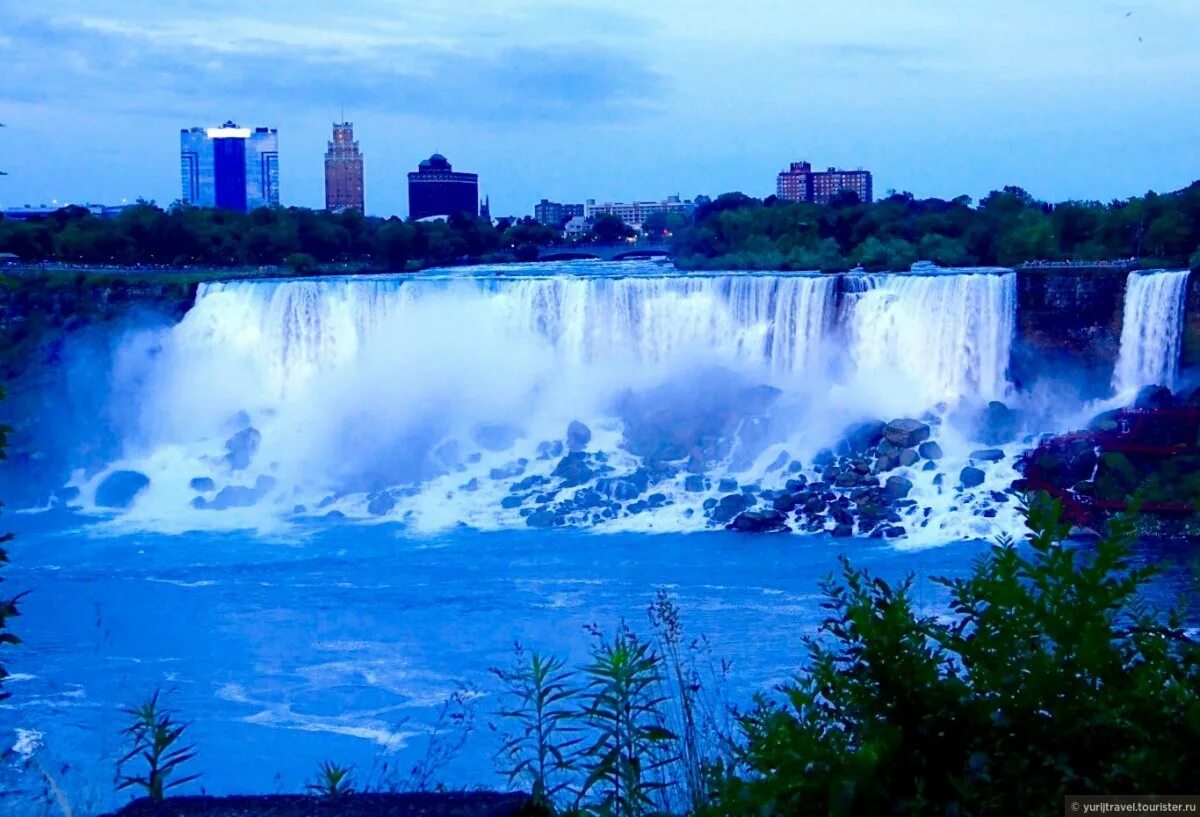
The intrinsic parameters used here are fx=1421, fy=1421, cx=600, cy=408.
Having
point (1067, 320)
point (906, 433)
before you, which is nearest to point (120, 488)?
point (906, 433)

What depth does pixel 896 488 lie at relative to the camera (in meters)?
18.5

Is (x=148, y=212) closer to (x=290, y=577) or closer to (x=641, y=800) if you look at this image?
(x=290, y=577)

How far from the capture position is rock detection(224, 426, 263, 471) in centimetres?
2278

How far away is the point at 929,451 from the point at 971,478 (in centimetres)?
123

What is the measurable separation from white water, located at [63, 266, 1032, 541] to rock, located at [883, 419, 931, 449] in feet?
1.56

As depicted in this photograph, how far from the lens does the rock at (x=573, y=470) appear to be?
2023cm

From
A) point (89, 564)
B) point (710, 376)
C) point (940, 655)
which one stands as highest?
point (940, 655)

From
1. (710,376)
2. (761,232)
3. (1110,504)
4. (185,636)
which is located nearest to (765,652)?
(185,636)

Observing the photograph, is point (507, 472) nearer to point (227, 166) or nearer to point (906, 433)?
point (906, 433)

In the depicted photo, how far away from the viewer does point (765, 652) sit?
11.9 meters

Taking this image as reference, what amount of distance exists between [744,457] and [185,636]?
32.0 feet

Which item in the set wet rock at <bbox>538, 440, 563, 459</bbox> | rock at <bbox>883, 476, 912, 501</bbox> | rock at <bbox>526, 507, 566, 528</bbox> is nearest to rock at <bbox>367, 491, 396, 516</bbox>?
rock at <bbox>526, 507, 566, 528</bbox>

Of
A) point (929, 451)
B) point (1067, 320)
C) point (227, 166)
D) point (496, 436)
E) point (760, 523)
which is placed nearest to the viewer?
point (760, 523)

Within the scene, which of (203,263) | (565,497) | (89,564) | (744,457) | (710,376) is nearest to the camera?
(89,564)
